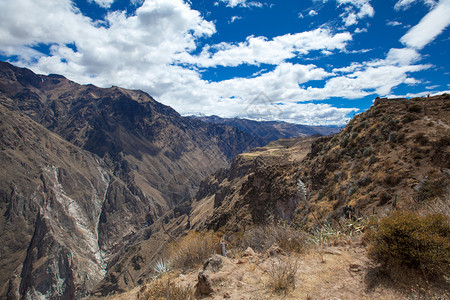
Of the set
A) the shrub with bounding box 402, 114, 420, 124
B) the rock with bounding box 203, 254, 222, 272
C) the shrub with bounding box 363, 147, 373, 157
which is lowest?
the rock with bounding box 203, 254, 222, 272

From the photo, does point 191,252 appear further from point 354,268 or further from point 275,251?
point 354,268

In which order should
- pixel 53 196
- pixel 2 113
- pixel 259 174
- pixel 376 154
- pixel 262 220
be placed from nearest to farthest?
pixel 376 154 < pixel 262 220 < pixel 259 174 < pixel 53 196 < pixel 2 113

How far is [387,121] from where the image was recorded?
19094mm

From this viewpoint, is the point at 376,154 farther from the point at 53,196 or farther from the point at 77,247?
the point at 53,196

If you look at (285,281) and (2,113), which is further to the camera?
(2,113)

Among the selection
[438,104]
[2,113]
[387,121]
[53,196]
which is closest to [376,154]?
[387,121]

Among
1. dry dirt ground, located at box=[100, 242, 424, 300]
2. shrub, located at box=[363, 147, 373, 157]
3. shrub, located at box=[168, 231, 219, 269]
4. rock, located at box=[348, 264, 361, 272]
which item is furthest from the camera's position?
shrub, located at box=[363, 147, 373, 157]

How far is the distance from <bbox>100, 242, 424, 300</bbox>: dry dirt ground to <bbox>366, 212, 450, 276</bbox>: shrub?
2.15 ft

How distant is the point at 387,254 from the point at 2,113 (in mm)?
254699

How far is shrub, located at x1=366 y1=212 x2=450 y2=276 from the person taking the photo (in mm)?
4449

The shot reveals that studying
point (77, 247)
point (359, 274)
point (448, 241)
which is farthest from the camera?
point (77, 247)

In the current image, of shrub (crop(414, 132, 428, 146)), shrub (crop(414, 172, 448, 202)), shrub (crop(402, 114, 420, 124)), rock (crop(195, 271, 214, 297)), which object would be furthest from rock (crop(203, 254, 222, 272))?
shrub (crop(402, 114, 420, 124))

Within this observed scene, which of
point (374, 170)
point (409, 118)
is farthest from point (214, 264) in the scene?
point (409, 118)

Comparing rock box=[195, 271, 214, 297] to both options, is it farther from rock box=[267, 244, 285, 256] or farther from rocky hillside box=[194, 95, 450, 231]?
rocky hillside box=[194, 95, 450, 231]
